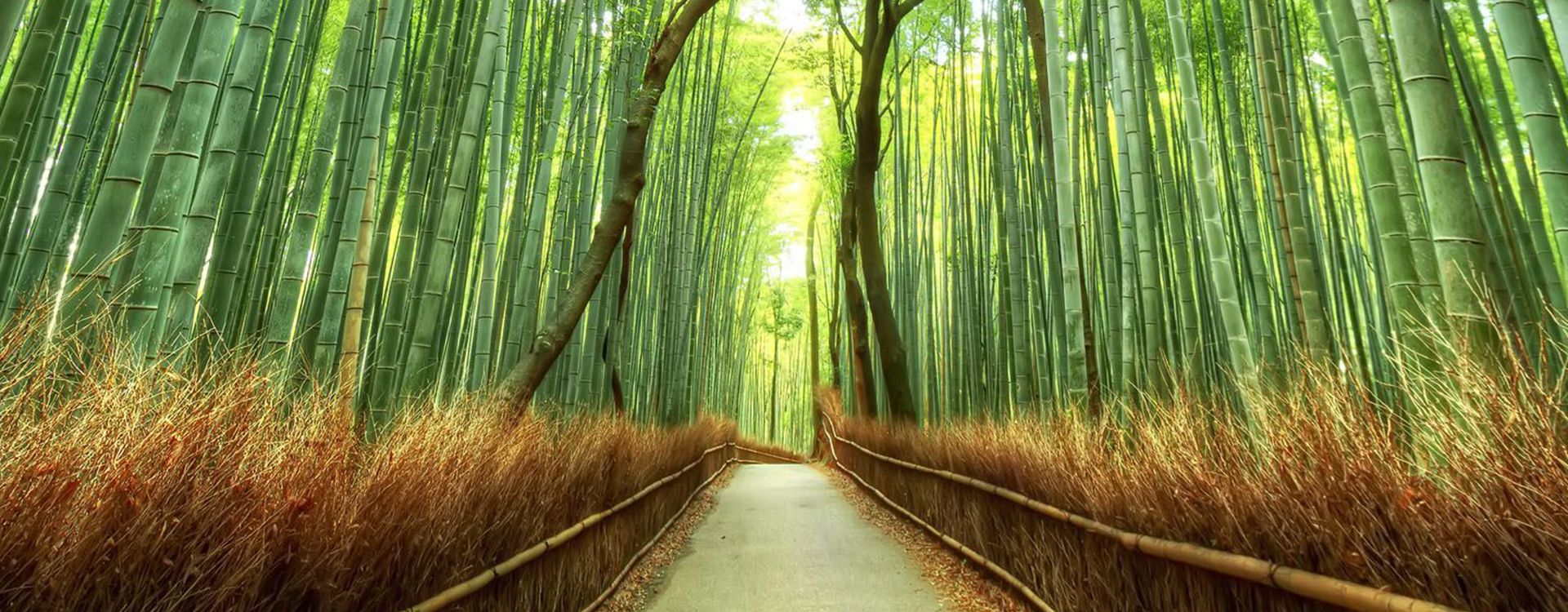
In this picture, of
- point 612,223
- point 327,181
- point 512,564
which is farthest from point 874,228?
point 512,564

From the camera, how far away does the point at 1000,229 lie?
15.4 feet

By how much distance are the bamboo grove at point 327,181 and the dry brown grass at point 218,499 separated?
19cm

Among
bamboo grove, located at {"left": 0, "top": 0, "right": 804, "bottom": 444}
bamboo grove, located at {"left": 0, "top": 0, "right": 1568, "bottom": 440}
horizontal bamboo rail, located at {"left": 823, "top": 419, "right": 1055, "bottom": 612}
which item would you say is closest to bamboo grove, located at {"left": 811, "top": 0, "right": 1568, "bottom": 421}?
bamboo grove, located at {"left": 0, "top": 0, "right": 1568, "bottom": 440}

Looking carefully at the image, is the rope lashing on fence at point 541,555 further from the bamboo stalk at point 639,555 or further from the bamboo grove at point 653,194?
the bamboo grove at point 653,194

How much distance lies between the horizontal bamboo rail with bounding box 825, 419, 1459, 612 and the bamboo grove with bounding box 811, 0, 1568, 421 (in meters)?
0.40

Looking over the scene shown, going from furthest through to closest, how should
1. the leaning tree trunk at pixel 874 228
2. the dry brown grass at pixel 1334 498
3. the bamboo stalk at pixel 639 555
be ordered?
the leaning tree trunk at pixel 874 228, the bamboo stalk at pixel 639 555, the dry brown grass at pixel 1334 498

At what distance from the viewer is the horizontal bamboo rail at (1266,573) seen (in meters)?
1.10

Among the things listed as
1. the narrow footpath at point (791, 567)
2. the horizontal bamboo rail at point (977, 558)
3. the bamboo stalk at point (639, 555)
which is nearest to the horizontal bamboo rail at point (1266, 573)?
the horizontal bamboo rail at point (977, 558)

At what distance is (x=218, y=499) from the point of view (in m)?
1.05

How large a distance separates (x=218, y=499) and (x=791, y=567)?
290 centimetres

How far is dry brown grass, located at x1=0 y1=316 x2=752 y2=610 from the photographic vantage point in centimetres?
86

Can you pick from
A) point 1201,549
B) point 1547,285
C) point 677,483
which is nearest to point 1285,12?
A: point 1547,285

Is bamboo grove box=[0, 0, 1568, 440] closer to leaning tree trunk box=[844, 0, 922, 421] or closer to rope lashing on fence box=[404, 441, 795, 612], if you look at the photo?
leaning tree trunk box=[844, 0, 922, 421]

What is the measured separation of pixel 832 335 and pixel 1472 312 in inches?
396
